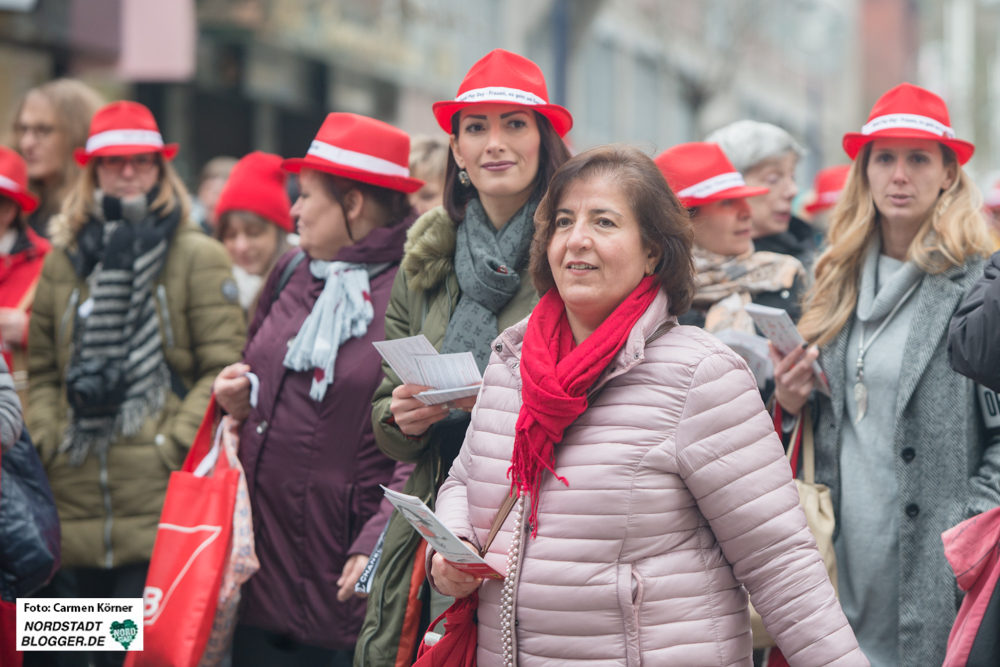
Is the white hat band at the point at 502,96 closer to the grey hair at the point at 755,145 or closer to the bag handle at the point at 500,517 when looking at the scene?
the bag handle at the point at 500,517

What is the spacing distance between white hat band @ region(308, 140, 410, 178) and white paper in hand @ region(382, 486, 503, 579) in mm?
1710

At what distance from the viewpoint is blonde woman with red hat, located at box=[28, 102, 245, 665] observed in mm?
4469

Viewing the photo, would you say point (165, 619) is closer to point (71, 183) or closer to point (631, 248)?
point (631, 248)

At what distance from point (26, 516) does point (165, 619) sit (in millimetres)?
595

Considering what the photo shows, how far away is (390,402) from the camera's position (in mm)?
3371

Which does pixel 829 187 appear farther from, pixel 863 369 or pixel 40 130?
pixel 40 130

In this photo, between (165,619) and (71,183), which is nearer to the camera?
(165,619)

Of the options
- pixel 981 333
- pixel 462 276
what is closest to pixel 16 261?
pixel 462 276

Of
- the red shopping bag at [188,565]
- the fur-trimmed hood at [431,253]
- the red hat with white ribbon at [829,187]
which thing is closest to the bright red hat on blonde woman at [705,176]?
the fur-trimmed hood at [431,253]

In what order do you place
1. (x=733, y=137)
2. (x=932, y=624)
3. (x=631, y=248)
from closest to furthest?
(x=631, y=248)
(x=932, y=624)
(x=733, y=137)

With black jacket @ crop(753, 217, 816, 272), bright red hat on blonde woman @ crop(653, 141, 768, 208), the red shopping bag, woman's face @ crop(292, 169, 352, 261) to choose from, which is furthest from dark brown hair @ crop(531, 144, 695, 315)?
black jacket @ crop(753, 217, 816, 272)

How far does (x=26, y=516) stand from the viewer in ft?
11.9

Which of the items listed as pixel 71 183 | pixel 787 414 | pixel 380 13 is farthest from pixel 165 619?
pixel 380 13

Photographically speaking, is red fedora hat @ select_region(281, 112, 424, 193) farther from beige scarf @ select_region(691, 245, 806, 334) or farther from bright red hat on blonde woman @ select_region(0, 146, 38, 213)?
bright red hat on blonde woman @ select_region(0, 146, 38, 213)
